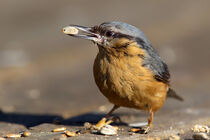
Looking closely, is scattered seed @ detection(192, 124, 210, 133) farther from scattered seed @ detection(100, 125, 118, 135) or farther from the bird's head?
the bird's head

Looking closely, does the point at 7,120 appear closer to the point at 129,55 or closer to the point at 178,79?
the point at 129,55

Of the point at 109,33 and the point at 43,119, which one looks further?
the point at 43,119

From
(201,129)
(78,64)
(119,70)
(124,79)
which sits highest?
(78,64)

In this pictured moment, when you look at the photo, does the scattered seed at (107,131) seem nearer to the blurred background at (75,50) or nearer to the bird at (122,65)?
the bird at (122,65)

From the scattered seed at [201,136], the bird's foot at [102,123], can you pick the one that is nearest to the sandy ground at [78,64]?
the bird's foot at [102,123]

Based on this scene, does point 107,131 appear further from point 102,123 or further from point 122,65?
point 122,65

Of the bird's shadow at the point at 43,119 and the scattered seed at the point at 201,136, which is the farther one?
the bird's shadow at the point at 43,119

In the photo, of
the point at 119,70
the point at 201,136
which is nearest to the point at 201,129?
the point at 201,136
